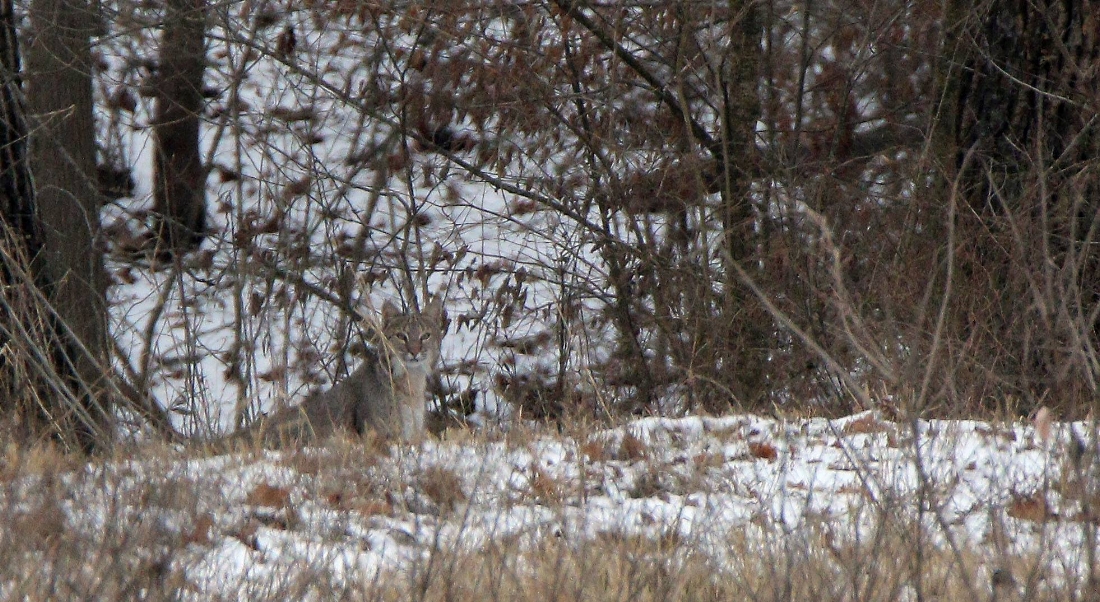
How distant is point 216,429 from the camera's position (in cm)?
703

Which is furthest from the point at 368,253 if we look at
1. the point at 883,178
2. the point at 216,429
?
the point at 883,178

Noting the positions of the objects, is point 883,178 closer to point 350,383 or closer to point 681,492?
point 350,383

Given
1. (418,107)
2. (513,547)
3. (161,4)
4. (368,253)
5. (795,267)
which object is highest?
(161,4)

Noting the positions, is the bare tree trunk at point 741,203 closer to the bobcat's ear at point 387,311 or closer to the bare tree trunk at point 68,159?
the bobcat's ear at point 387,311

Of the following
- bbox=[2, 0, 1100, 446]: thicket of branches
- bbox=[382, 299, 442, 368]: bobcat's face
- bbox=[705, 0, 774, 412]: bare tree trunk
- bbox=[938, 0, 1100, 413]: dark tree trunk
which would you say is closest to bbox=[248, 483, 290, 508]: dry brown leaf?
bbox=[2, 0, 1100, 446]: thicket of branches

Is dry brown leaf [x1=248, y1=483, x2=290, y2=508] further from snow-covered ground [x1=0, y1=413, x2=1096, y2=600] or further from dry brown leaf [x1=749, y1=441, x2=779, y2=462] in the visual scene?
dry brown leaf [x1=749, y1=441, x2=779, y2=462]

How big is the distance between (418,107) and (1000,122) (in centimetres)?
456

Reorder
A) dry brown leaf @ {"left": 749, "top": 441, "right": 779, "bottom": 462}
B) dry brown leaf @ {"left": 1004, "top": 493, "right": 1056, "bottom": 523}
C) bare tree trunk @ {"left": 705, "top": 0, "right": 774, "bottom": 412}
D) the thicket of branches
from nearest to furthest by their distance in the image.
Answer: dry brown leaf @ {"left": 1004, "top": 493, "right": 1056, "bottom": 523}, dry brown leaf @ {"left": 749, "top": 441, "right": 779, "bottom": 462}, the thicket of branches, bare tree trunk @ {"left": 705, "top": 0, "right": 774, "bottom": 412}

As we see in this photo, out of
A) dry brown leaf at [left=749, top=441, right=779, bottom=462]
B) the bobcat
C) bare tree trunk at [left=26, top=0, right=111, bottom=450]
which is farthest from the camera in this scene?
bare tree trunk at [left=26, top=0, right=111, bottom=450]

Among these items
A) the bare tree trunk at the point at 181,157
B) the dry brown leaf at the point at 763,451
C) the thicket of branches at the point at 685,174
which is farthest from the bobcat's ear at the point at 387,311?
the bare tree trunk at the point at 181,157

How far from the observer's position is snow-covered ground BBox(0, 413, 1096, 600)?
358 cm

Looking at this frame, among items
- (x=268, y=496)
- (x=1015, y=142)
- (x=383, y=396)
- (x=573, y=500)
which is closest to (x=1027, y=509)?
(x=573, y=500)

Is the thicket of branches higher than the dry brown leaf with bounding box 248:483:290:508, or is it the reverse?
the thicket of branches

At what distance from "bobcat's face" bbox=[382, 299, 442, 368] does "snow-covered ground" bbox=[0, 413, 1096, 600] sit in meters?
1.88
